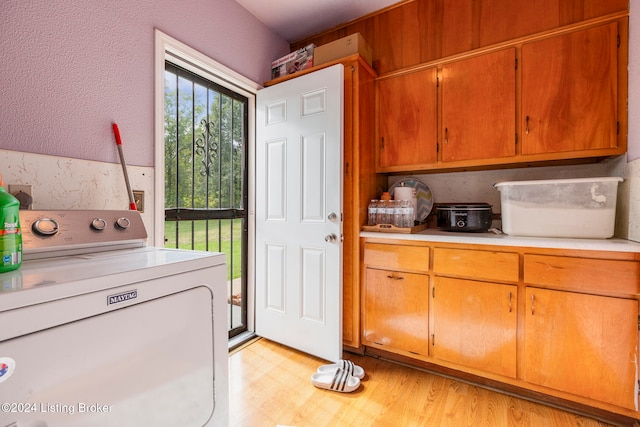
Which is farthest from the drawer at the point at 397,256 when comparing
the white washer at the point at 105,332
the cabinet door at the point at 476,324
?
the white washer at the point at 105,332

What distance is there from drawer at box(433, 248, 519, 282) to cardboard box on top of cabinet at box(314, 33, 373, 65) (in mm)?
1500

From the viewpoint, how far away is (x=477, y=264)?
1.70m

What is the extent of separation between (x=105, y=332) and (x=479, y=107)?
87.9 inches

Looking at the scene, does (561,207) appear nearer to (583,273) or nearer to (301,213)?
(583,273)

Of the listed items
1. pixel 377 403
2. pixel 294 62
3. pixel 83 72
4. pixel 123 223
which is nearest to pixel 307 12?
pixel 294 62

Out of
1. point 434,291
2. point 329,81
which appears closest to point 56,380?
point 434,291

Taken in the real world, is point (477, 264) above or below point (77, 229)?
below

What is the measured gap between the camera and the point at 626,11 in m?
1.56

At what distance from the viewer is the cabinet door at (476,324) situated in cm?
162

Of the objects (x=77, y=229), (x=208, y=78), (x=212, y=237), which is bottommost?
(x=212, y=237)

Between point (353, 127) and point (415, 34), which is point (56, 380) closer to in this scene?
point (353, 127)

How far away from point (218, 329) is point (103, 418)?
0.37m

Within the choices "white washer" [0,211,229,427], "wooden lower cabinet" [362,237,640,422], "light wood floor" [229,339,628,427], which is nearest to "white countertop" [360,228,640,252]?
"wooden lower cabinet" [362,237,640,422]

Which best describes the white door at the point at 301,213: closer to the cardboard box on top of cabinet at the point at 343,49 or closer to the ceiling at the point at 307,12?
the cardboard box on top of cabinet at the point at 343,49
